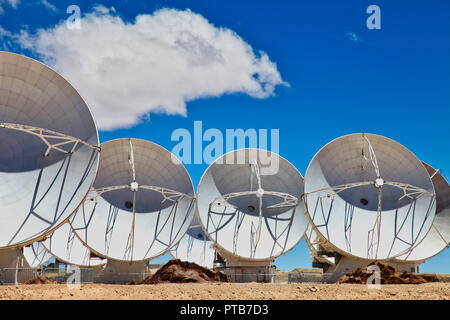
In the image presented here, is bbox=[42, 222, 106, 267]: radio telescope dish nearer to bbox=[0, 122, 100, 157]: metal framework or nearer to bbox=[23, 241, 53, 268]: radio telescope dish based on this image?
bbox=[23, 241, 53, 268]: radio telescope dish

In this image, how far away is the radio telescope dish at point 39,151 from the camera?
91.1 feet

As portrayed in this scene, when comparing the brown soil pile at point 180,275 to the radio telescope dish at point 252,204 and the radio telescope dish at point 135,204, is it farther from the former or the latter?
the radio telescope dish at point 252,204

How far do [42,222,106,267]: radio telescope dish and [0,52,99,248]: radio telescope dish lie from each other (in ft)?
79.9

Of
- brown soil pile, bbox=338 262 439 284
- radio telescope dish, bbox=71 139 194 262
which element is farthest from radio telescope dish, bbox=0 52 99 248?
brown soil pile, bbox=338 262 439 284

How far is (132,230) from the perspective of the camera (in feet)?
121

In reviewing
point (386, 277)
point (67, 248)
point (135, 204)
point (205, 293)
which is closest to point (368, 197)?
point (386, 277)

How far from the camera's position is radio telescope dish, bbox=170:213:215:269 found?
61.7m

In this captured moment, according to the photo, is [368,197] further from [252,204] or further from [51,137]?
[51,137]

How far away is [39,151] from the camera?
29859 mm

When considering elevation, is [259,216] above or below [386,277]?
above

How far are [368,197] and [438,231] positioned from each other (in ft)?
38.5

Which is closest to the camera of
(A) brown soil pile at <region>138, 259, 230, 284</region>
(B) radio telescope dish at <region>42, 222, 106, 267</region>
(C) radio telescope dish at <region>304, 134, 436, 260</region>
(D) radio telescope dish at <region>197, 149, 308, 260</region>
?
(A) brown soil pile at <region>138, 259, 230, 284</region>

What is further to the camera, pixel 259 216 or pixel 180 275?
pixel 259 216
